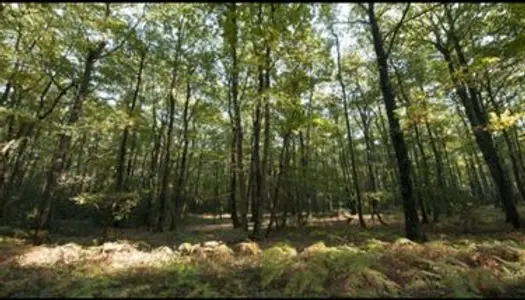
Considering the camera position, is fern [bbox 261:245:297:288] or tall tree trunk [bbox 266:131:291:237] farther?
tall tree trunk [bbox 266:131:291:237]

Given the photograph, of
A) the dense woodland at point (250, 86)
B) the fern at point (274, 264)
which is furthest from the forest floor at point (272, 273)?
the dense woodland at point (250, 86)

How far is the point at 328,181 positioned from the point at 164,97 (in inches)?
528

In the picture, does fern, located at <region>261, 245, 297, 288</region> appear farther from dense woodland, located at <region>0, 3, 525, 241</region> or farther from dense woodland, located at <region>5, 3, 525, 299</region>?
dense woodland, located at <region>0, 3, 525, 241</region>

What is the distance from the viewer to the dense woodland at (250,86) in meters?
10.6

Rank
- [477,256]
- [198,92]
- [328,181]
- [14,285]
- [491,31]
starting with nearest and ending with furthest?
[14,285], [477,256], [491,31], [328,181], [198,92]

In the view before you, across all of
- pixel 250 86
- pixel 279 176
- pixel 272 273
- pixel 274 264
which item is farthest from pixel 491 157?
pixel 272 273

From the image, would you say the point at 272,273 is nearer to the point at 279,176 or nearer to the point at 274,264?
the point at 274,264

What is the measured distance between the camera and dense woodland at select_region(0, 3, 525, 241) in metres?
10.6

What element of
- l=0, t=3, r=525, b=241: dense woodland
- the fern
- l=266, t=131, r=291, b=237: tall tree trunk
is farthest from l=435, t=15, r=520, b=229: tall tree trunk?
the fern

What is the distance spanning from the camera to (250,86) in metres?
17.4

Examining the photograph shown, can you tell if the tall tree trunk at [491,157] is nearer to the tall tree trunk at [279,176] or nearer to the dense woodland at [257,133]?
the dense woodland at [257,133]

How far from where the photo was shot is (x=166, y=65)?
69.8 feet

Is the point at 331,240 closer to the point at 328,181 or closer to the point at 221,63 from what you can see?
the point at 328,181

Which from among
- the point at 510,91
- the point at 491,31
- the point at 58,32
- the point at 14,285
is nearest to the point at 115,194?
the point at 14,285
